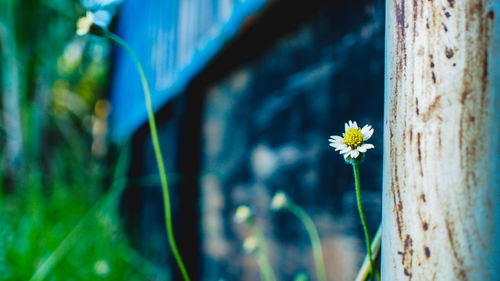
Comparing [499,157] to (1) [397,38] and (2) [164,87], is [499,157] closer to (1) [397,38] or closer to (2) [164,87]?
(1) [397,38]

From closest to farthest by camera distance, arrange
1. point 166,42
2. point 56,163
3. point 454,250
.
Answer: point 454,250
point 166,42
point 56,163

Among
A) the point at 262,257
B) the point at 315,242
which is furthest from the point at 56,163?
the point at 315,242

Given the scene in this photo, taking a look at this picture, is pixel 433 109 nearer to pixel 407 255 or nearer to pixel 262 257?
pixel 407 255

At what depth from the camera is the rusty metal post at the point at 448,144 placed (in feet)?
0.93

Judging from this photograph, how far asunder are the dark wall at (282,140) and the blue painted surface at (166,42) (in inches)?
2.7

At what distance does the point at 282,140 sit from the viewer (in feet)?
3.76

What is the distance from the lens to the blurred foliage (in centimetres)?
142

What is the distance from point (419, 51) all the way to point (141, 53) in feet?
9.10

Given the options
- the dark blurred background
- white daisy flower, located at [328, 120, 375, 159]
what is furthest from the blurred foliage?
white daisy flower, located at [328, 120, 375, 159]

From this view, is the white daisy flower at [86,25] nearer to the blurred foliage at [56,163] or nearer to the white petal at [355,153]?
the white petal at [355,153]

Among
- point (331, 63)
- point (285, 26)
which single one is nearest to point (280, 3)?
point (285, 26)

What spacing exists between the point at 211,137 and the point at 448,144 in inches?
57.5

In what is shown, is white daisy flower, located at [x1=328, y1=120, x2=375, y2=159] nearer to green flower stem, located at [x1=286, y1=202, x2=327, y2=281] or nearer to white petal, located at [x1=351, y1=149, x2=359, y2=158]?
white petal, located at [x1=351, y1=149, x2=359, y2=158]

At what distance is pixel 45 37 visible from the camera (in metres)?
2.86
